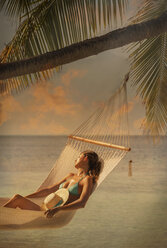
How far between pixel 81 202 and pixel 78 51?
0.87 meters

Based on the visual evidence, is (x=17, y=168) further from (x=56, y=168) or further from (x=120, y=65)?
(x=120, y=65)

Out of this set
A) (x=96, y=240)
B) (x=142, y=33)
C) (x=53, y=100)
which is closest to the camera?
(x=142, y=33)


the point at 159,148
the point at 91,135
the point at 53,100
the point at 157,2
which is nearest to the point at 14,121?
the point at 53,100

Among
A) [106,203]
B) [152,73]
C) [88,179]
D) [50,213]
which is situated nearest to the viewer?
[50,213]

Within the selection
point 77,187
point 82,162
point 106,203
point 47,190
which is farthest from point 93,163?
point 106,203

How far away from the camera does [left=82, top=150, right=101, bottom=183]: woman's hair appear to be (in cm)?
192

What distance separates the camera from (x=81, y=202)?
70.9 inches

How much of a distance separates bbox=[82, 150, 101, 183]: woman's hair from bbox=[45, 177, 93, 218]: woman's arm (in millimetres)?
41

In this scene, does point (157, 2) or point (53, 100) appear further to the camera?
point (53, 100)

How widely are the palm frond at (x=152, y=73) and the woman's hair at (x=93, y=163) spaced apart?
1.99ft

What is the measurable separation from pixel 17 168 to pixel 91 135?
Answer: 2.21ft

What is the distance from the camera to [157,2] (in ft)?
7.11

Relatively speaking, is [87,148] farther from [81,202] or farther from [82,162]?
[81,202]

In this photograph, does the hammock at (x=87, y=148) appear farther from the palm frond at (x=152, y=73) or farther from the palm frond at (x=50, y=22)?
the palm frond at (x=50, y=22)
